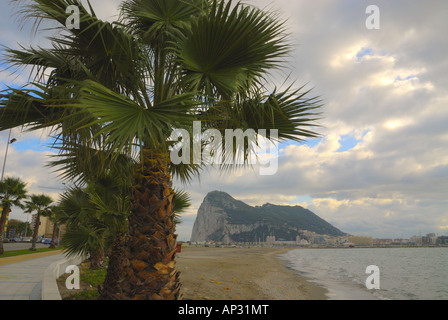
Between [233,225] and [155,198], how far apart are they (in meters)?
198

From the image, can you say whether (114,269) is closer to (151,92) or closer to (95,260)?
(151,92)

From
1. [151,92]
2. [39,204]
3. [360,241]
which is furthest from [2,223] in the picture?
[360,241]

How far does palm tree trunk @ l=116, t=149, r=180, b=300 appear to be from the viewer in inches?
156

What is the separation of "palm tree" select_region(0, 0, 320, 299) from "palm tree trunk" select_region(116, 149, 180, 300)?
0.5 inches

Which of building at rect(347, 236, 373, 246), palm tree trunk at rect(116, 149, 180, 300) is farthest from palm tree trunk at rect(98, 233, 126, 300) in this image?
building at rect(347, 236, 373, 246)

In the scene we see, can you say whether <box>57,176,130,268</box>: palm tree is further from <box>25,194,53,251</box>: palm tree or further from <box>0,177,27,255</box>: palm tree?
<box>25,194,53,251</box>: palm tree

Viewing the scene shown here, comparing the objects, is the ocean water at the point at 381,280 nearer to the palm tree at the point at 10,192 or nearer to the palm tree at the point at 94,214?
the palm tree at the point at 94,214

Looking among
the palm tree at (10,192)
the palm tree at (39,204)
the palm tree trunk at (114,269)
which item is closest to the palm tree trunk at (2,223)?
the palm tree at (10,192)

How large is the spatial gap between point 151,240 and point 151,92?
2.46 metres

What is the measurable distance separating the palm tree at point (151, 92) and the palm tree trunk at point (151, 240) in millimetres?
14

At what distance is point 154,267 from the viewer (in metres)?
4.00

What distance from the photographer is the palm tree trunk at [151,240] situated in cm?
397
